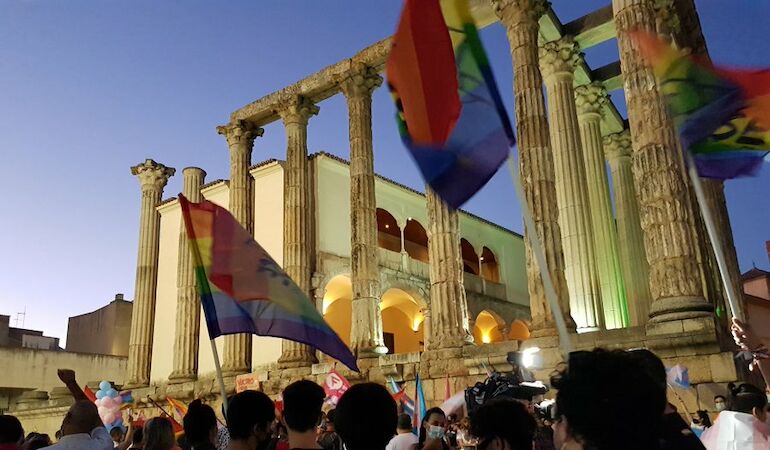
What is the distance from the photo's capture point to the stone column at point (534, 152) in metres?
16.1

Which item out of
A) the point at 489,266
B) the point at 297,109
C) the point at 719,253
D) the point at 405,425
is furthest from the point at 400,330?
the point at 719,253

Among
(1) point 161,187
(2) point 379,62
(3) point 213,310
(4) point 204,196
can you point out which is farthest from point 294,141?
(3) point 213,310

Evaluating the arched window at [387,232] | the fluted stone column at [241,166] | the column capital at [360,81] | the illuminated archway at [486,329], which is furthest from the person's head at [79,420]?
the illuminated archway at [486,329]

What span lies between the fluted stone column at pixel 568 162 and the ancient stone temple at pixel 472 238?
A: 4 cm

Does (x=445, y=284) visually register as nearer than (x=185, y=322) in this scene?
Yes

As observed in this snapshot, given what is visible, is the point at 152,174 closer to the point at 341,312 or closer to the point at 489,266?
the point at 341,312

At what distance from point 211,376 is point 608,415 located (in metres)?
24.0

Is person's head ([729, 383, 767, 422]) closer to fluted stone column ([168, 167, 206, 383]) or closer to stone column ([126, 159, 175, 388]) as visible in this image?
fluted stone column ([168, 167, 206, 383])

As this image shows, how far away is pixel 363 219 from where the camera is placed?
810 inches

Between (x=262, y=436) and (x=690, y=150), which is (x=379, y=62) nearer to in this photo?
(x=690, y=150)

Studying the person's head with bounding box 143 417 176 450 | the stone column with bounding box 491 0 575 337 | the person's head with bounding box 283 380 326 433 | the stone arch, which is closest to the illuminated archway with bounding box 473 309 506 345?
the stone arch

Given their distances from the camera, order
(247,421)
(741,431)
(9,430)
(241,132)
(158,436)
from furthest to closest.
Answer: (241,132) → (9,430) → (158,436) → (741,431) → (247,421)

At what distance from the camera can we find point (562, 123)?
1950cm

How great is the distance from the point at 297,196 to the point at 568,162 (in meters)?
9.11
